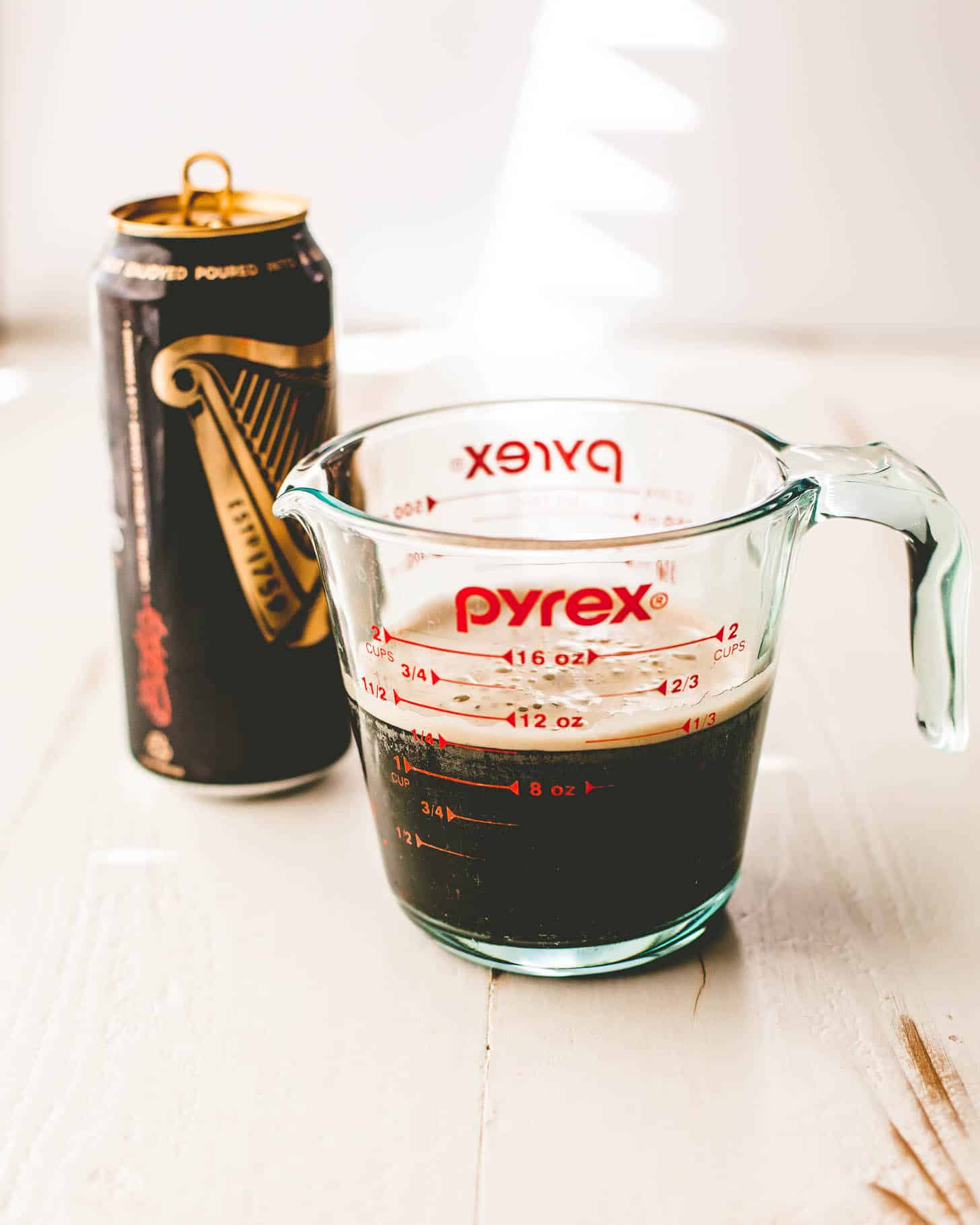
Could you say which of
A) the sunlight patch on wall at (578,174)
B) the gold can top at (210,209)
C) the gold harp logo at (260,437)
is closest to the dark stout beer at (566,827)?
the gold harp logo at (260,437)

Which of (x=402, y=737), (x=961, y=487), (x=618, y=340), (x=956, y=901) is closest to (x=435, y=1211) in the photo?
(x=402, y=737)

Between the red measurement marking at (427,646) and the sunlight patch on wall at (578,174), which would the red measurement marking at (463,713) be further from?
the sunlight patch on wall at (578,174)

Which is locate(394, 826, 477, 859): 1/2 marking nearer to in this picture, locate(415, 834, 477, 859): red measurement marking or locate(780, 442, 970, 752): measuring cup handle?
locate(415, 834, 477, 859): red measurement marking

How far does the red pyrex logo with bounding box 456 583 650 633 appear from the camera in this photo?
58 cm

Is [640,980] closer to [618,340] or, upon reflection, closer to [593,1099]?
[593,1099]

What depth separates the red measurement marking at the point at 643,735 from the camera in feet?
1.93

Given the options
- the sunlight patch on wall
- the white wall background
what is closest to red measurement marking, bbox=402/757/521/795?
the sunlight patch on wall

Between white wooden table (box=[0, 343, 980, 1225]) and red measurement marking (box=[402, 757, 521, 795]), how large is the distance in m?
0.11

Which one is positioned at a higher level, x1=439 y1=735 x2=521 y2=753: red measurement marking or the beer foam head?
the beer foam head

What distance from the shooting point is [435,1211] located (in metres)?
0.53

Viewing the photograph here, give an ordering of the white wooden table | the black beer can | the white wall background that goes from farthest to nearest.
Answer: the white wall background, the black beer can, the white wooden table

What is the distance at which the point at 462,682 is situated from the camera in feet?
2.03

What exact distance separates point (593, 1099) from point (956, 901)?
0.24 metres

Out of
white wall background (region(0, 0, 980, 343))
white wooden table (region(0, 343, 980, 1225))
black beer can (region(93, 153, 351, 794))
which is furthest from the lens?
white wall background (region(0, 0, 980, 343))
